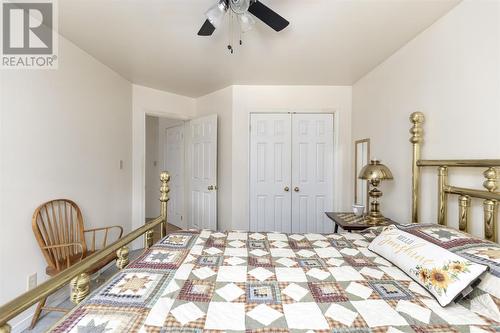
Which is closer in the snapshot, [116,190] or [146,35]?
[146,35]

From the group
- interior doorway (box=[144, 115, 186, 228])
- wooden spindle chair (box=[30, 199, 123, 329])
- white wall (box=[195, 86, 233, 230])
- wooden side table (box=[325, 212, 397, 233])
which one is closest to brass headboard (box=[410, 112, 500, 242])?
wooden side table (box=[325, 212, 397, 233])

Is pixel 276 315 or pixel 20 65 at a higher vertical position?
pixel 20 65

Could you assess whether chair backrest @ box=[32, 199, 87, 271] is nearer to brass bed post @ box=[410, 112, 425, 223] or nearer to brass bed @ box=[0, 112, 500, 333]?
brass bed @ box=[0, 112, 500, 333]

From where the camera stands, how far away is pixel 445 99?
5.72 feet

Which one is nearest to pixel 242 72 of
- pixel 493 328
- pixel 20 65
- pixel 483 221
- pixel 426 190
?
pixel 20 65

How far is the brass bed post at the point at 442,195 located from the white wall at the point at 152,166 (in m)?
4.66

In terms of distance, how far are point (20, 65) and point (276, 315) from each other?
245 cm

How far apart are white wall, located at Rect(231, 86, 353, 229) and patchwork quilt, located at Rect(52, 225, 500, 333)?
184cm

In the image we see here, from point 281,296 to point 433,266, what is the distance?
700 millimetres

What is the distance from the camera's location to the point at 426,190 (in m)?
1.94

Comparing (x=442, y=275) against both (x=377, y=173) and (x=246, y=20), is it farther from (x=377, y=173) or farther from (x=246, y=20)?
(x=246, y=20)

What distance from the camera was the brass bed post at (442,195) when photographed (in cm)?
168

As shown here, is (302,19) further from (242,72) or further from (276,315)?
(276,315)

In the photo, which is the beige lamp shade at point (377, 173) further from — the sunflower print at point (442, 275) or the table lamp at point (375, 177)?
the sunflower print at point (442, 275)
